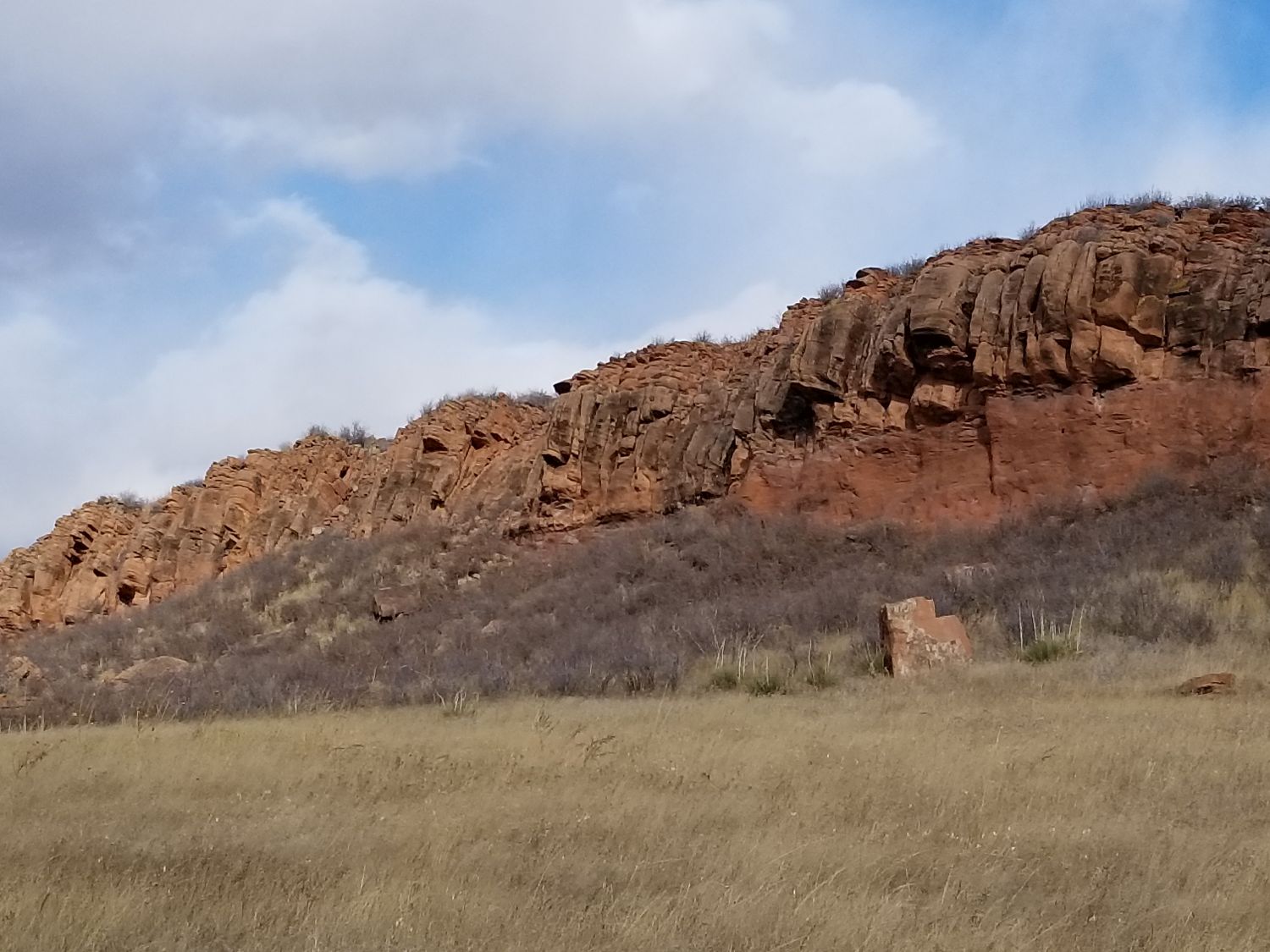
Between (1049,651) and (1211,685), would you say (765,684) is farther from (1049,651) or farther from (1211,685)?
(1211,685)

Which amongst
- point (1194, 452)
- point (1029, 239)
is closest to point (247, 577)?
point (1029, 239)

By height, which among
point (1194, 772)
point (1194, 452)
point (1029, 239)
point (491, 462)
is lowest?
point (1194, 772)

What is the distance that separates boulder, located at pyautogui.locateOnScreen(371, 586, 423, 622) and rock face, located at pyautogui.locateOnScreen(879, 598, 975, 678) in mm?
13791

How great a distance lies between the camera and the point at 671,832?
6.47m

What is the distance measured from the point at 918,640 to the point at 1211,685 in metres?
3.45

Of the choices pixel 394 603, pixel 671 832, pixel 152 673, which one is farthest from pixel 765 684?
pixel 394 603

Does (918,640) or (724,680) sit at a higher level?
(918,640)

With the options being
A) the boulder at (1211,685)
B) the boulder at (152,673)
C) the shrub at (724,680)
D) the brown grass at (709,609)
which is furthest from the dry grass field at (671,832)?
the boulder at (152,673)

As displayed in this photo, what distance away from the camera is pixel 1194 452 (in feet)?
62.5

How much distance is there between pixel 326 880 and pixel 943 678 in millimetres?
8590

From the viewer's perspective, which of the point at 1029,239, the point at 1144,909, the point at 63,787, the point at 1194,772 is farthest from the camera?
the point at 1029,239

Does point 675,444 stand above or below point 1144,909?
above

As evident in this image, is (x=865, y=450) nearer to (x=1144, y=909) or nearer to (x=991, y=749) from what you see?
(x=991, y=749)

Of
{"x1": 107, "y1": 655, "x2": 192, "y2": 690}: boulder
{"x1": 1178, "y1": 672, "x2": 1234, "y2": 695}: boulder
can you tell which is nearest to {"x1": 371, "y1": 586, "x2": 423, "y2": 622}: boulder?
{"x1": 107, "y1": 655, "x2": 192, "y2": 690}: boulder
